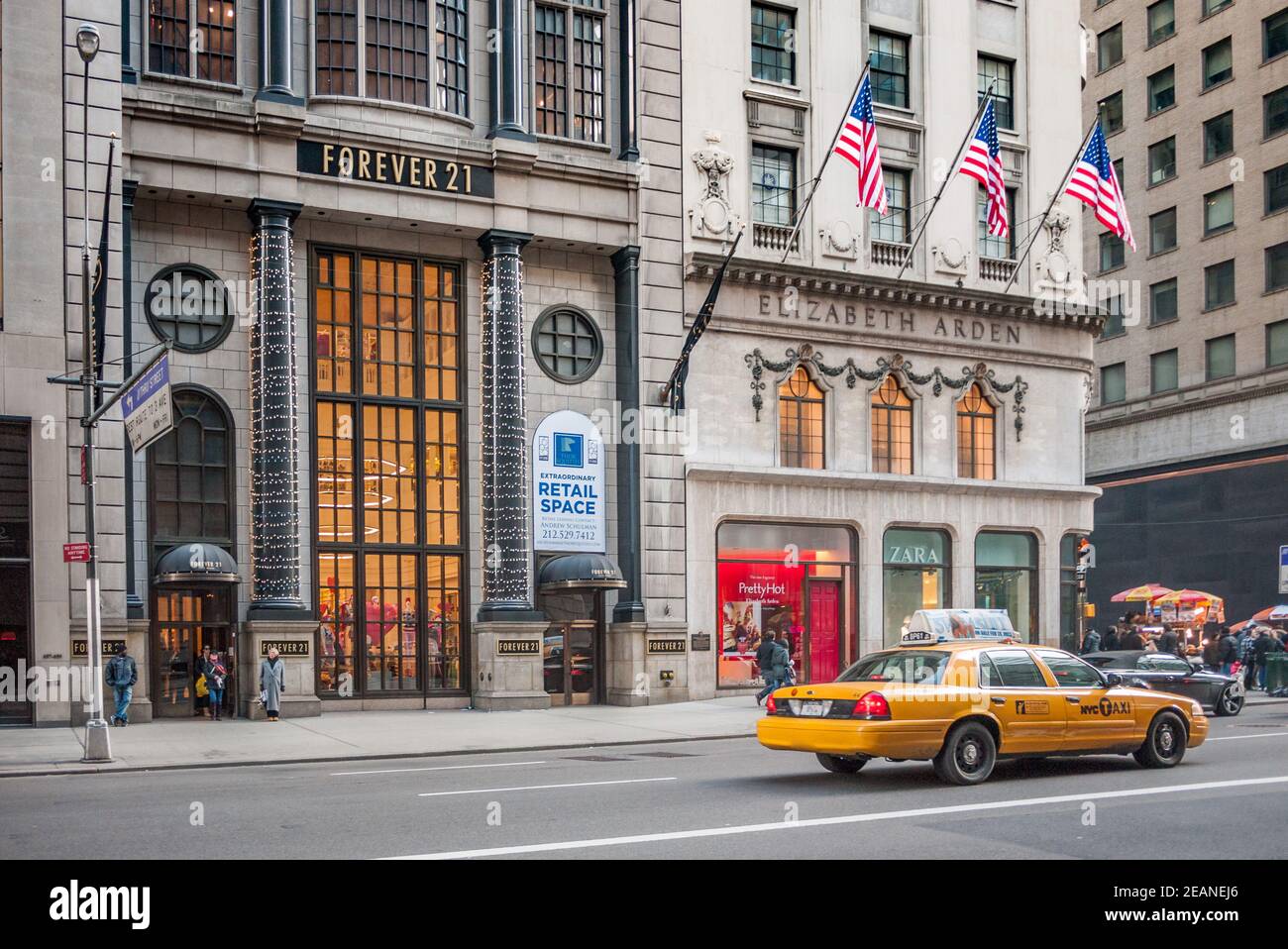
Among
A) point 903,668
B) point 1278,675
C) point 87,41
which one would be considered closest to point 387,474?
point 87,41

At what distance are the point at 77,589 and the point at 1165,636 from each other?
26860mm

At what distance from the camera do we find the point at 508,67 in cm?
3081

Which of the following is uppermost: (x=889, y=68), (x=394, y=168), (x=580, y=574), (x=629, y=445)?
(x=889, y=68)

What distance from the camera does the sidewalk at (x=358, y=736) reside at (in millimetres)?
20453

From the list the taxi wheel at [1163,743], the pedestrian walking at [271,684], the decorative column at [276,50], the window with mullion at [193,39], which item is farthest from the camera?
the decorative column at [276,50]

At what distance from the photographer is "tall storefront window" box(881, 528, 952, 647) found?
35875 millimetres

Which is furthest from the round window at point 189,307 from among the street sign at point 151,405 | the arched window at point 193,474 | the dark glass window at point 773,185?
the dark glass window at point 773,185

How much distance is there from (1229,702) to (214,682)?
20.4 meters

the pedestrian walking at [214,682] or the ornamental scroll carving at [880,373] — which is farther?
the ornamental scroll carving at [880,373]

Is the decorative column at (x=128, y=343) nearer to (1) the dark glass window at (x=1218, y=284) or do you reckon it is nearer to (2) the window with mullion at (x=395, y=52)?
(2) the window with mullion at (x=395, y=52)

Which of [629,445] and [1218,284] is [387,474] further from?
[1218,284]

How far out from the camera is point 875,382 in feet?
117

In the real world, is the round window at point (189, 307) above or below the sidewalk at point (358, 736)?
above

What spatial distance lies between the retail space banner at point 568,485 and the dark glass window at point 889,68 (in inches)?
496
